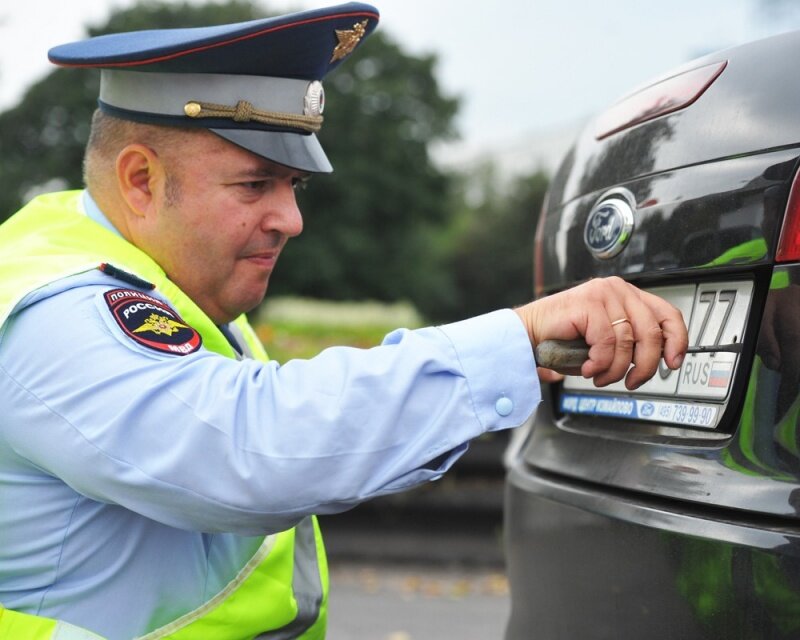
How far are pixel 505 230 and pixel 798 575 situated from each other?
125 feet

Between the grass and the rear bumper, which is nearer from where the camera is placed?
the rear bumper

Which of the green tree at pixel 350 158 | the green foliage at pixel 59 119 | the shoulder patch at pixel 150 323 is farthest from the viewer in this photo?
the green tree at pixel 350 158

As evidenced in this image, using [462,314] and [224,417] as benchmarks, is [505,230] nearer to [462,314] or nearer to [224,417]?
[462,314]

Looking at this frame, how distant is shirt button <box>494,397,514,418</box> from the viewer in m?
1.41

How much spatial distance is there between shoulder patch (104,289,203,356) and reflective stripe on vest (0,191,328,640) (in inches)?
3.9

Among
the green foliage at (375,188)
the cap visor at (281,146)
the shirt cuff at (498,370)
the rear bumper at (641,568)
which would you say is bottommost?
the green foliage at (375,188)

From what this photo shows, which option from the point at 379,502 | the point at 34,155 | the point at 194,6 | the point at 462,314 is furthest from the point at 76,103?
the point at 379,502

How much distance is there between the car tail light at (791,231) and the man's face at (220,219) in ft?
2.87

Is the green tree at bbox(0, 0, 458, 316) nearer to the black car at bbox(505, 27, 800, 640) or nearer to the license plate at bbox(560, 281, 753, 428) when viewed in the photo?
the black car at bbox(505, 27, 800, 640)

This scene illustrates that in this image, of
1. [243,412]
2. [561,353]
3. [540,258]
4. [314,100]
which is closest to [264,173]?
[314,100]

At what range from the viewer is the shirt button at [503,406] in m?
1.41

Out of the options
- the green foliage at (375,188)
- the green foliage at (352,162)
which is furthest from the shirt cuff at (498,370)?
the green foliage at (375,188)

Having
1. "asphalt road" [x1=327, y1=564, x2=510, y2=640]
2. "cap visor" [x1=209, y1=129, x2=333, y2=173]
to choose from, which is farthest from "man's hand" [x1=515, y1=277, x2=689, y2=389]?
"asphalt road" [x1=327, y1=564, x2=510, y2=640]

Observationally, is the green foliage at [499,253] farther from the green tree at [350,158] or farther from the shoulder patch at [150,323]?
the shoulder patch at [150,323]
